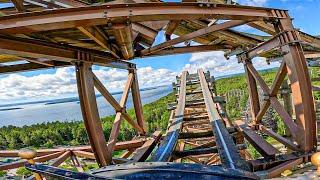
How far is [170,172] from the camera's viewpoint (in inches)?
99.4

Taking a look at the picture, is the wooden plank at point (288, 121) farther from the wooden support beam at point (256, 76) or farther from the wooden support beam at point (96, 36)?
the wooden support beam at point (96, 36)

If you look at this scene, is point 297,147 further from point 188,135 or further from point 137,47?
point 137,47

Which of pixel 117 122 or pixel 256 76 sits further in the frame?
pixel 256 76

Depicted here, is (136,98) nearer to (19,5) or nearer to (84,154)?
(84,154)

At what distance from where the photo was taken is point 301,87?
14.6 ft

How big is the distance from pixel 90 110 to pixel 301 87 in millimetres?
2885

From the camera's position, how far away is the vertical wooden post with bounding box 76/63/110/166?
4.53m

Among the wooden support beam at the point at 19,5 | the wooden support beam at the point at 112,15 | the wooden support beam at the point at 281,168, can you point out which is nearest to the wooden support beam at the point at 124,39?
the wooden support beam at the point at 112,15

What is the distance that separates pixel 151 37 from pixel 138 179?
3.47 meters

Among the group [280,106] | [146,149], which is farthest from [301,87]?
[146,149]

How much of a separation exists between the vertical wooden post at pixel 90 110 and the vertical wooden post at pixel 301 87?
2757mm

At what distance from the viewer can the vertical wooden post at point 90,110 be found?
4531mm

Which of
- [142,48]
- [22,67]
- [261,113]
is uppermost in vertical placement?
[142,48]

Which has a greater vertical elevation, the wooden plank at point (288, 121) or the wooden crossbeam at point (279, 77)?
the wooden crossbeam at point (279, 77)
